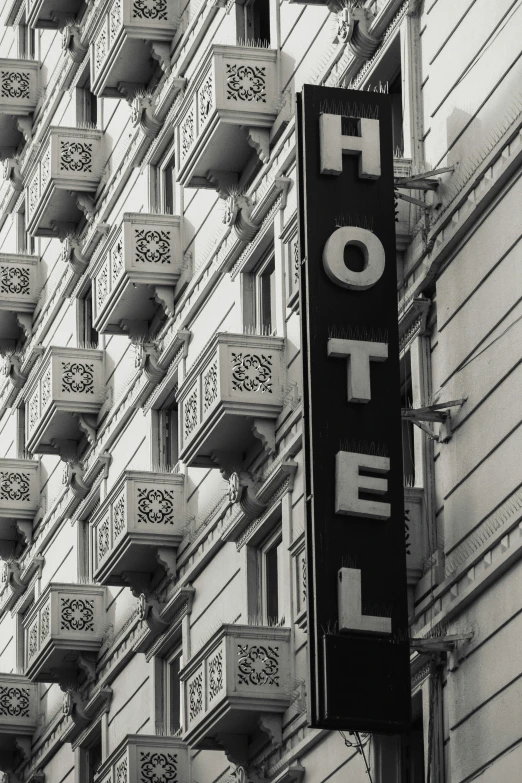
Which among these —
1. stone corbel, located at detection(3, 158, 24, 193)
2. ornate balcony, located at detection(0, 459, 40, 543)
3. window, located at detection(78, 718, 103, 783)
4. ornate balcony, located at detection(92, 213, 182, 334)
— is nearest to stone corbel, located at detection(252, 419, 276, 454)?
ornate balcony, located at detection(92, 213, 182, 334)

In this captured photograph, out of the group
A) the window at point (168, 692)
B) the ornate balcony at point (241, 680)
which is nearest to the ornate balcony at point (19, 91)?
the window at point (168, 692)

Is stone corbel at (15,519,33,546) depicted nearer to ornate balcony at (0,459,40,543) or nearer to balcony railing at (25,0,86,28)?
ornate balcony at (0,459,40,543)

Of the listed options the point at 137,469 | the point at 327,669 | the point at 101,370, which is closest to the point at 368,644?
the point at 327,669

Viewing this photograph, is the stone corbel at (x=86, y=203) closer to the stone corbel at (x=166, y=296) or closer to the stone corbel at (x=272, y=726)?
the stone corbel at (x=166, y=296)

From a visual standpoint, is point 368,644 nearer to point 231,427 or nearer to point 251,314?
point 231,427

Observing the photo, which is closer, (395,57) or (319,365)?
(319,365)

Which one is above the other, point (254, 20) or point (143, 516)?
point (254, 20)

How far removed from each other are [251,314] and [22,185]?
1801 cm

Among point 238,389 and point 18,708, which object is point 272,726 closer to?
point 238,389

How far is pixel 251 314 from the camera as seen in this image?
3288 centimetres

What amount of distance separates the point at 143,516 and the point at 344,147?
1042cm

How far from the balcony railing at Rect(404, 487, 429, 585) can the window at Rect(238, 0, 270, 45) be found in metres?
11.3

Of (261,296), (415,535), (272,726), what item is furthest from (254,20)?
(415,535)

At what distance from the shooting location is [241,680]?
28828mm
